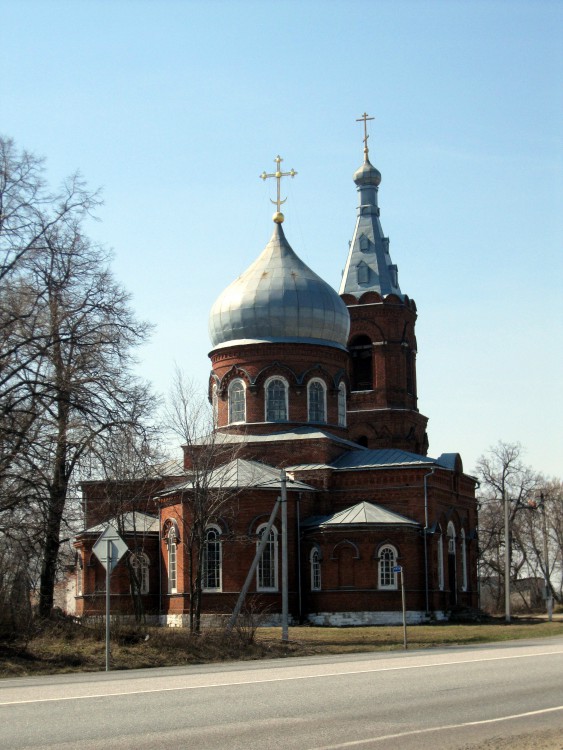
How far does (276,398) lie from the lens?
4431 cm

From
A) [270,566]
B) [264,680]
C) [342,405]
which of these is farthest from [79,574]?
[264,680]

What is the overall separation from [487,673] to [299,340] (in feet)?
94.9

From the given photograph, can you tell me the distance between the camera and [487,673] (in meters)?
16.5

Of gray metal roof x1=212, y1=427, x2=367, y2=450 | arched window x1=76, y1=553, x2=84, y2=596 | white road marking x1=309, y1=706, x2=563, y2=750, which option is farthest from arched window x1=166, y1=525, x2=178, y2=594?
white road marking x1=309, y1=706, x2=563, y2=750

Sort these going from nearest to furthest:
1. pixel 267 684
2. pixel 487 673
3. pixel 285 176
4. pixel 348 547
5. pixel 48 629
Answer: pixel 267 684 → pixel 487 673 → pixel 48 629 → pixel 348 547 → pixel 285 176

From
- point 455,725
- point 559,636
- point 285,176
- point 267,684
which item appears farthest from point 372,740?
point 285,176

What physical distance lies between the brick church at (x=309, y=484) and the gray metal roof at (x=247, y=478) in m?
0.08

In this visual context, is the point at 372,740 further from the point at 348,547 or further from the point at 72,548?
the point at 72,548

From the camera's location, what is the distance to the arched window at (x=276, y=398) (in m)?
44.1

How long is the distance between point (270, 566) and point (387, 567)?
408cm

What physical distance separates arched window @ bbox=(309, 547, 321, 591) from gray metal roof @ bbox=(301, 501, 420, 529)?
94cm

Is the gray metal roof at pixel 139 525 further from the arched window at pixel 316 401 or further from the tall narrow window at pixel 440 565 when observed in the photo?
the tall narrow window at pixel 440 565

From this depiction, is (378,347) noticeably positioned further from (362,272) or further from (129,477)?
(129,477)

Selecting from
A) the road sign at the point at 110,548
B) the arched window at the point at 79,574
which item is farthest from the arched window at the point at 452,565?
the road sign at the point at 110,548
